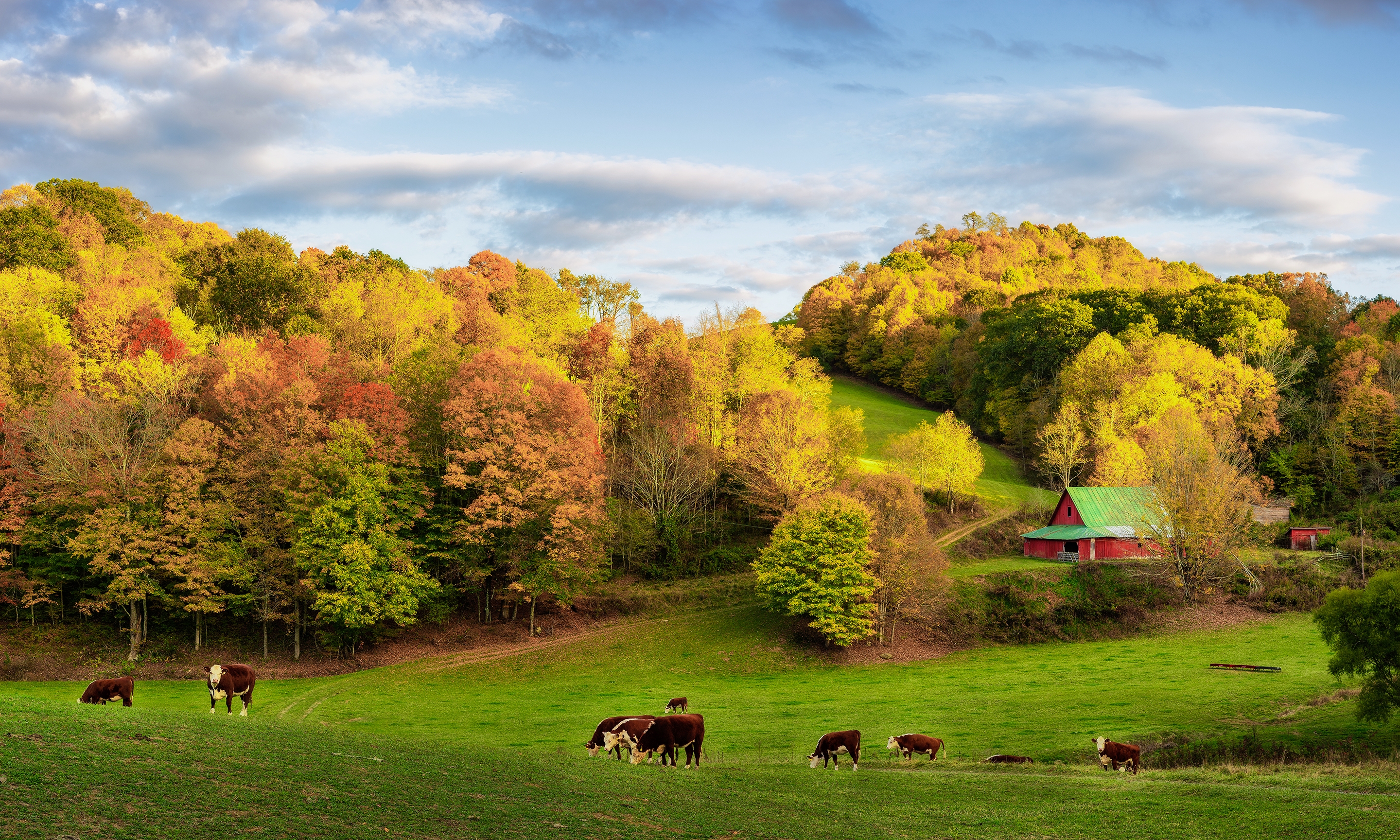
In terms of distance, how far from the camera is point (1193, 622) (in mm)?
56031

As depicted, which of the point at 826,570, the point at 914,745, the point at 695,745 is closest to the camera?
the point at 695,745

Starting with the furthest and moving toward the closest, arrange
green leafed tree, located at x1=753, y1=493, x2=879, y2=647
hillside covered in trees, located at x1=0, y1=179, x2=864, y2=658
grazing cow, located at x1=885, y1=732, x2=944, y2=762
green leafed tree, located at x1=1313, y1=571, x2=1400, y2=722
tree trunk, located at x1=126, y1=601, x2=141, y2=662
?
green leafed tree, located at x1=753, y1=493, x2=879, y2=647, hillside covered in trees, located at x1=0, y1=179, x2=864, y2=658, tree trunk, located at x1=126, y1=601, x2=141, y2=662, green leafed tree, located at x1=1313, y1=571, x2=1400, y2=722, grazing cow, located at x1=885, y1=732, x2=944, y2=762

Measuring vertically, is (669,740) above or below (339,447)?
below

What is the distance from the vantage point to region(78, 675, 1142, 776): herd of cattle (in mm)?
24000

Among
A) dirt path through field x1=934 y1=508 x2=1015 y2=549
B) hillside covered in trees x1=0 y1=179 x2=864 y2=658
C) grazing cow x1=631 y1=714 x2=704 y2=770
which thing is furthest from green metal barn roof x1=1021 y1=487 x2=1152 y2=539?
grazing cow x1=631 y1=714 x2=704 y2=770

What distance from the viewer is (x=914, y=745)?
91.3 ft

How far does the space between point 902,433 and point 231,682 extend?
76.0 metres

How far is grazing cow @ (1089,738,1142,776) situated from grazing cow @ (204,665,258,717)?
2615 centimetres

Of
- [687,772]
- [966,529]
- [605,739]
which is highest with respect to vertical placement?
[966,529]

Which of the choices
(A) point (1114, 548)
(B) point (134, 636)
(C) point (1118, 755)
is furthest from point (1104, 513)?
(B) point (134, 636)

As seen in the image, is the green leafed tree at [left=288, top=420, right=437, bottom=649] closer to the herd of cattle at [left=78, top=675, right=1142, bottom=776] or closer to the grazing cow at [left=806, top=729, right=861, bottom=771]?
the herd of cattle at [left=78, top=675, right=1142, bottom=776]

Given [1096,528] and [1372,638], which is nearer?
[1372,638]

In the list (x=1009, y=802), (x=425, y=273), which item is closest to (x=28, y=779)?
(x=1009, y=802)

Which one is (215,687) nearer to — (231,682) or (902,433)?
(231,682)
